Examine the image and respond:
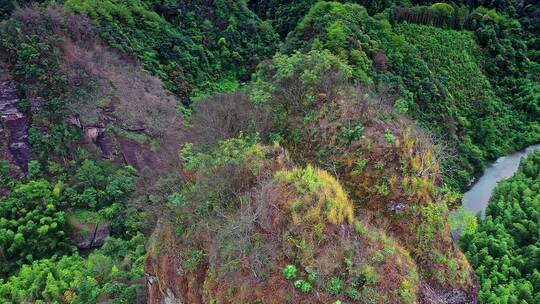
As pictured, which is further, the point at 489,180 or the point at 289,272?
the point at 489,180

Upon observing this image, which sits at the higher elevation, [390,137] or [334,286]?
[390,137]

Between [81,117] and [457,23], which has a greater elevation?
[457,23]

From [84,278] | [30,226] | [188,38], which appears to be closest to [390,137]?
[84,278]

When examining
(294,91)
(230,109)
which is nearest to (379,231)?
(294,91)

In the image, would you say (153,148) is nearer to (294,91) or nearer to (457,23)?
(294,91)

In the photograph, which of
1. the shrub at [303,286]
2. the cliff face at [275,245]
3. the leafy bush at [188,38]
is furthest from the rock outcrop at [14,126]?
the shrub at [303,286]

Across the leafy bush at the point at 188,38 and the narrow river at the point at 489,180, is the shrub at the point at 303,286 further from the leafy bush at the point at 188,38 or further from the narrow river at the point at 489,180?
the leafy bush at the point at 188,38

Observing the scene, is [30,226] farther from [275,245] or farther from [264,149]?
[275,245]

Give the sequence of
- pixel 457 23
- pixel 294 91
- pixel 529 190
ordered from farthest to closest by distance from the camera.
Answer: pixel 457 23 < pixel 529 190 < pixel 294 91
